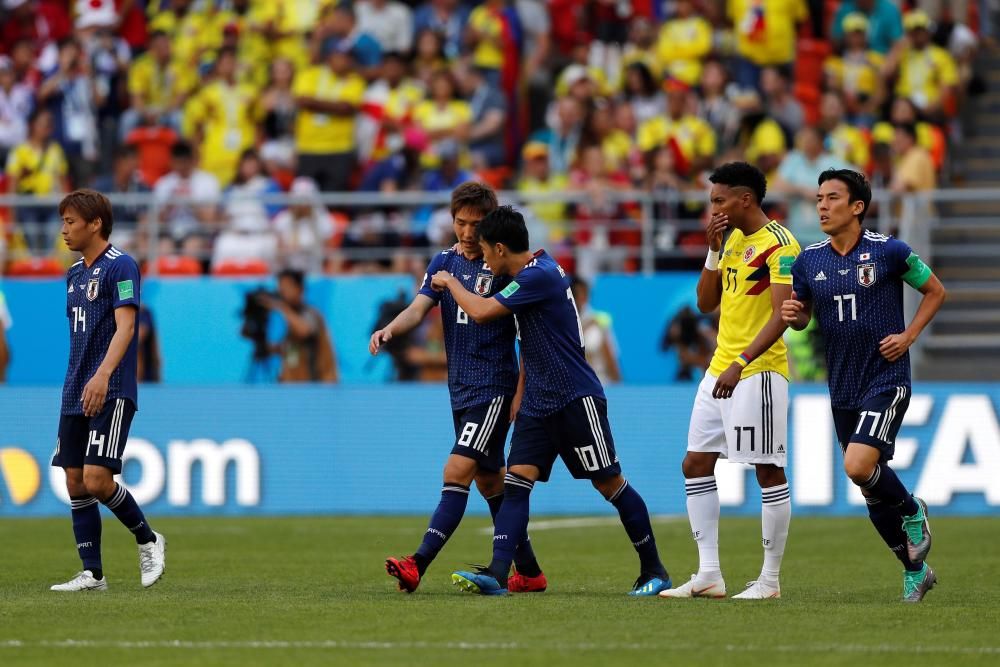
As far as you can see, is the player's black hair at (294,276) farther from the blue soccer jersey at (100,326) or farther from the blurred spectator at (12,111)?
the blue soccer jersey at (100,326)

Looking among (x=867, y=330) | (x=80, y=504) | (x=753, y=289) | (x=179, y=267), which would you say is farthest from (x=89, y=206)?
(x=179, y=267)

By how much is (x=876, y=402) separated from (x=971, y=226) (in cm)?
996

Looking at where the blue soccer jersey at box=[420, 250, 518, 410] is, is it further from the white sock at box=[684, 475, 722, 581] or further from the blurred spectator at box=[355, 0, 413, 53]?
the blurred spectator at box=[355, 0, 413, 53]

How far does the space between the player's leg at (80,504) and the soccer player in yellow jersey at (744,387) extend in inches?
131

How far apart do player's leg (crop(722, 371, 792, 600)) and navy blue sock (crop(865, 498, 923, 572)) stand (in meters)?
0.47

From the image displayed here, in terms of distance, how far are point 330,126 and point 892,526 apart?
13.1m

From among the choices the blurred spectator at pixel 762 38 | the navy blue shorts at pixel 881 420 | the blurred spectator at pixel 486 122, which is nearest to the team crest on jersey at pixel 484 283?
the navy blue shorts at pixel 881 420

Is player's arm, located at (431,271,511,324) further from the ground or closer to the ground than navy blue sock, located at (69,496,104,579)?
further from the ground

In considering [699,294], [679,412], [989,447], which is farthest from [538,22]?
[699,294]

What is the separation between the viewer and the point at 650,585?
9.92 m

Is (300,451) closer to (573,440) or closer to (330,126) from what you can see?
(330,126)

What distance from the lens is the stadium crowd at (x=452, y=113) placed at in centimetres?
1959

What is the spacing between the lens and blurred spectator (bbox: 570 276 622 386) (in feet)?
60.1

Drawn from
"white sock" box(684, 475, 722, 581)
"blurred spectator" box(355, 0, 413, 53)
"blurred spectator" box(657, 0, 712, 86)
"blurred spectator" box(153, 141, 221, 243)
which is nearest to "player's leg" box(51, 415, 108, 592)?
"white sock" box(684, 475, 722, 581)
